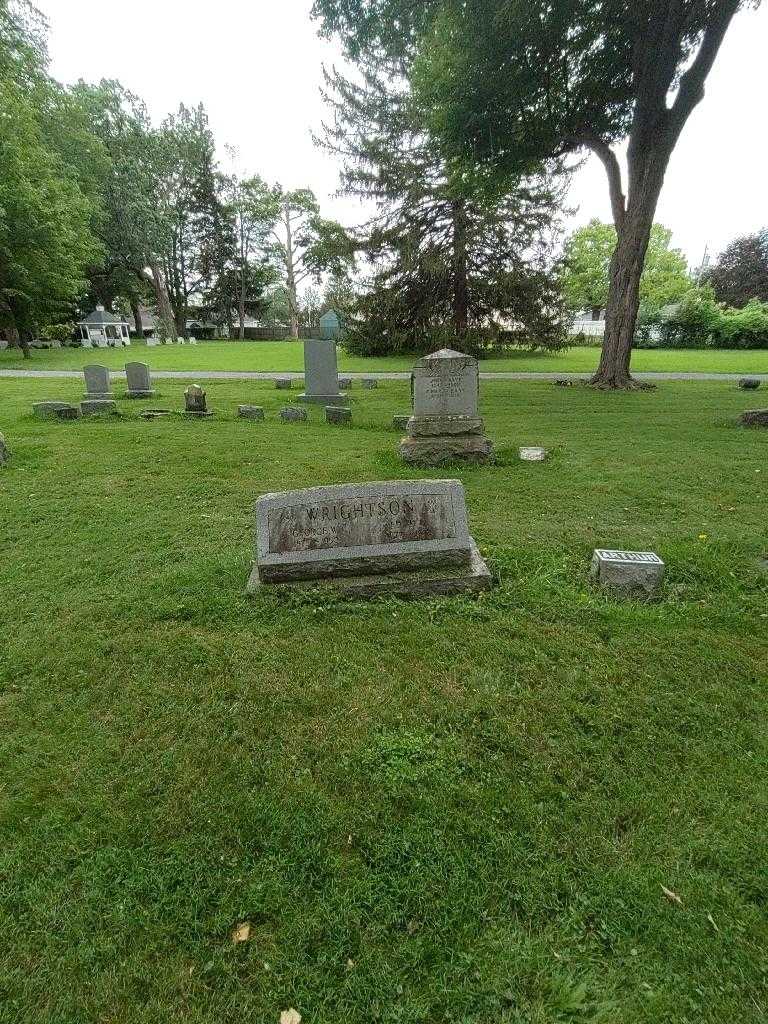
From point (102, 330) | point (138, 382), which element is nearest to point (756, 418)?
point (138, 382)

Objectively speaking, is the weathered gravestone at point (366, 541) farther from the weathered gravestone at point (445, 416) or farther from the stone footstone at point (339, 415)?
the stone footstone at point (339, 415)

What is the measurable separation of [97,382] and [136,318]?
4686 centimetres

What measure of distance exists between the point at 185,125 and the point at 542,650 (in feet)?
203

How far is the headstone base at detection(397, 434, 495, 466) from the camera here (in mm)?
7734

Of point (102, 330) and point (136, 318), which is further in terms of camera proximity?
point (136, 318)

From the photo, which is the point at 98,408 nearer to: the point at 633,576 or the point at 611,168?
the point at 633,576

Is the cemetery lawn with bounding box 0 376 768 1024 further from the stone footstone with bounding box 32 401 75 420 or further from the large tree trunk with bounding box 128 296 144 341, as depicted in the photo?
the large tree trunk with bounding box 128 296 144 341

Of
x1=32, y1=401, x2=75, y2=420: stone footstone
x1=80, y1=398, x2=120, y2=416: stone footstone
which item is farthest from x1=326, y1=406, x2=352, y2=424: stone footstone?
x1=32, y1=401, x2=75, y2=420: stone footstone

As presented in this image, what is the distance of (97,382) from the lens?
541 inches

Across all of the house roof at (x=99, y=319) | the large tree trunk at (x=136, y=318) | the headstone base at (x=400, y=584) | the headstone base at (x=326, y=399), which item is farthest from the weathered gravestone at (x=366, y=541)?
the large tree trunk at (x=136, y=318)

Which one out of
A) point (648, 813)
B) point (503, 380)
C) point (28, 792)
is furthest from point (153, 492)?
point (503, 380)

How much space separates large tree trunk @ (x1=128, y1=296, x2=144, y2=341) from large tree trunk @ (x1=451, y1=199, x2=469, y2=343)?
37.6 meters

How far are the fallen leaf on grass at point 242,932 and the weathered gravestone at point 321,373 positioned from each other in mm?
12908

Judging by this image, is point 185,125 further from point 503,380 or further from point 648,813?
point 648,813
